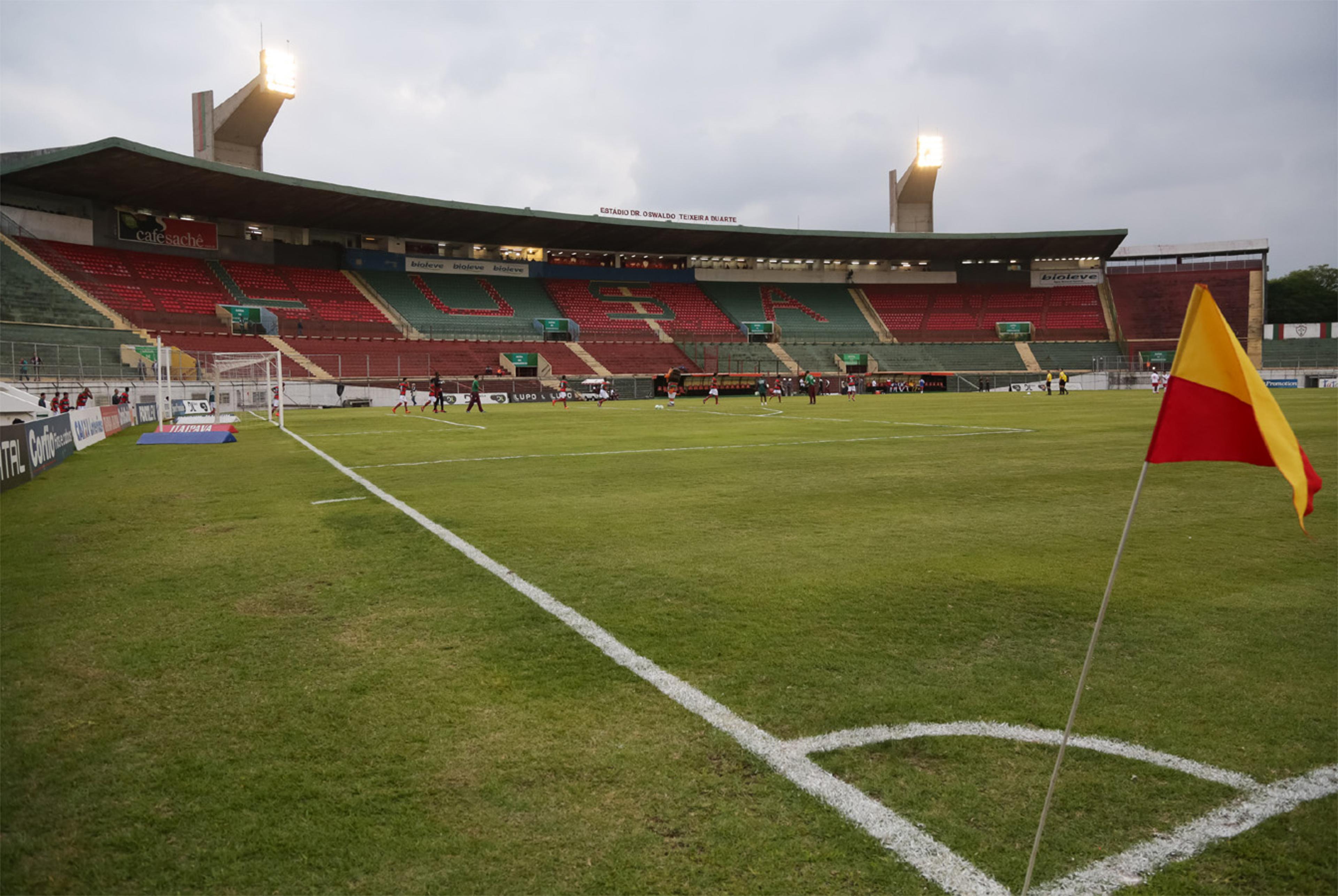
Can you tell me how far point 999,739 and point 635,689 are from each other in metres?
1.68

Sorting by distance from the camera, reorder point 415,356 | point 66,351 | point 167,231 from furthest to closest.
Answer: point 167,231 < point 415,356 < point 66,351

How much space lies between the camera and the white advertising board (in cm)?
6662

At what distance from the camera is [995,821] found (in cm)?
284

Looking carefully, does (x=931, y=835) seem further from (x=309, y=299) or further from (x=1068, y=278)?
(x=1068, y=278)

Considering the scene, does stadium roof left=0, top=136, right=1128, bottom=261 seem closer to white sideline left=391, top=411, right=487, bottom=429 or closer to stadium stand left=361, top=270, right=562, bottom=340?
stadium stand left=361, top=270, right=562, bottom=340

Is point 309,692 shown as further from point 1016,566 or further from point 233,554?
point 1016,566

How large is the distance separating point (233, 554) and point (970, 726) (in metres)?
6.47

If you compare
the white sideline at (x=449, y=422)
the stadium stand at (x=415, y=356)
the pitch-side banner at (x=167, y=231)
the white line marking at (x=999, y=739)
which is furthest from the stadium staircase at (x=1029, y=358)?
the white line marking at (x=999, y=739)

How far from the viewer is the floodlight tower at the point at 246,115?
51.5m

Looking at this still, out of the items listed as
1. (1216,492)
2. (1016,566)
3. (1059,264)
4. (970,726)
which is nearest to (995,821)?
(970,726)

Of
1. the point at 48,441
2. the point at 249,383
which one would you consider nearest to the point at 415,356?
the point at 249,383

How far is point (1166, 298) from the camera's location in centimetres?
7919

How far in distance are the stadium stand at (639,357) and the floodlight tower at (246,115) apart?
25938 millimetres

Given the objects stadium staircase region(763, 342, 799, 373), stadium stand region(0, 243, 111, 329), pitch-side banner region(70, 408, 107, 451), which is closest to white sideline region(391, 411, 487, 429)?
pitch-side banner region(70, 408, 107, 451)
